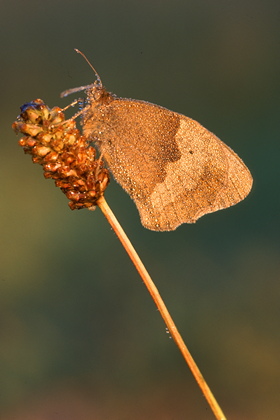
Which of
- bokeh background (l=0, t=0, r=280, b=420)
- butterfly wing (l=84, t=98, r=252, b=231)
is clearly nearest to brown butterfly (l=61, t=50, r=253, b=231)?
butterfly wing (l=84, t=98, r=252, b=231)

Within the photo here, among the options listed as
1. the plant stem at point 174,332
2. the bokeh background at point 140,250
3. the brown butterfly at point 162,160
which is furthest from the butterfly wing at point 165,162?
the bokeh background at point 140,250

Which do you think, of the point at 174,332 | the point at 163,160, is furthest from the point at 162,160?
the point at 174,332

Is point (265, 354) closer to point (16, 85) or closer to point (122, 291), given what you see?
point (122, 291)

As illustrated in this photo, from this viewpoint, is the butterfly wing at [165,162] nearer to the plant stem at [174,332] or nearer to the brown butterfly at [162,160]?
the brown butterfly at [162,160]

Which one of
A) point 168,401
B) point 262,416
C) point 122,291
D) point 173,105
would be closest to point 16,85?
point 173,105

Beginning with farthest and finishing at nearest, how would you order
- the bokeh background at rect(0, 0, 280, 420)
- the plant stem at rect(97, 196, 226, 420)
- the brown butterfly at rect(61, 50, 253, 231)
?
the bokeh background at rect(0, 0, 280, 420) < the brown butterfly at rect(61, 50, 253, 231) < the plant stem at rect(97, 196, 226, 420)

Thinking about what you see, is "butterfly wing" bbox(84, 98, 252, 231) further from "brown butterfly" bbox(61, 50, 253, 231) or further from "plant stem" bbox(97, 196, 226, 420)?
"plant stem" bbox(97, 196, 226, 420)
